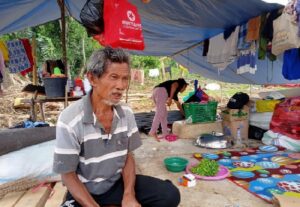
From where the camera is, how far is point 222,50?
5672 mm

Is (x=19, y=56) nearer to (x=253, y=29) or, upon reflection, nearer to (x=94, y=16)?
(x=94, y=16)

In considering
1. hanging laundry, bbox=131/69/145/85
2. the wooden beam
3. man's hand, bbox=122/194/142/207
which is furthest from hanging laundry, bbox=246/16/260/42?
hanging laundry, bbox=131/69/145/85

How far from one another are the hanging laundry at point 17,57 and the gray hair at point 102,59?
534 cm

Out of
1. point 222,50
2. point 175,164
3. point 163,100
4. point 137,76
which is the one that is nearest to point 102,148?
point 175,164

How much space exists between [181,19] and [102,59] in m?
3.52

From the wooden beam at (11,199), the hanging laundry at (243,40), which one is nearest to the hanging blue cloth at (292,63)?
the hanging laundry at (243,40)

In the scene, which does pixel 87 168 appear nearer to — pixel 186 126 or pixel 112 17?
pixel 112 17

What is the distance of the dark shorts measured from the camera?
5.71ft

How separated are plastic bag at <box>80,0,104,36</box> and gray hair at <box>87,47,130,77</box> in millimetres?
1108

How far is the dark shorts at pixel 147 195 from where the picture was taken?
174cm

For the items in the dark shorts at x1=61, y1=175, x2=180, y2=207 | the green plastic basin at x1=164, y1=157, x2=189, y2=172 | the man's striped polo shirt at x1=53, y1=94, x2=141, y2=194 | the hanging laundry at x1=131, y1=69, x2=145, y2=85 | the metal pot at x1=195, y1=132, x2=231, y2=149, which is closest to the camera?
the man's striped polo shirt at x1=53, y1=94, x2=141, y2=194

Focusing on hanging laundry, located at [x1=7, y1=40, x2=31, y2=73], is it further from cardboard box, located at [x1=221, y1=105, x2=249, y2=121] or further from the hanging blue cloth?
the hanging blue cloth

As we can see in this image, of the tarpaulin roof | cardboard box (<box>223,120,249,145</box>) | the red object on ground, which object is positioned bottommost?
the red object on ground

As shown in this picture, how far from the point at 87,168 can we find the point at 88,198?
19 centimetres
